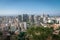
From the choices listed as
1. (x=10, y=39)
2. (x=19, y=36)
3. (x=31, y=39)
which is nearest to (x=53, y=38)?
(x=31, y=39)

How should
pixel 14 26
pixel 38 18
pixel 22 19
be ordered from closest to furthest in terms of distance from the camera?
pixel 14 26, pixel 22 19, pixel 38 18

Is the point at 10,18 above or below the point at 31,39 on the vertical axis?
above

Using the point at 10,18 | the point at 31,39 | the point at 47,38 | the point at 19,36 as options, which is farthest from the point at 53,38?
the point at 10,18

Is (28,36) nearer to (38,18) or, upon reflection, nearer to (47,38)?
(47,38)

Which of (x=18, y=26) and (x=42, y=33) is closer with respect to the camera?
(x=42, y=33)

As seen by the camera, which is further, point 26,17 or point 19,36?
point 26,17

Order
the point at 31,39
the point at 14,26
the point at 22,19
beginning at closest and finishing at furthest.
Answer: the point at 31,39 < the point at 14,26 < the point at 22,19

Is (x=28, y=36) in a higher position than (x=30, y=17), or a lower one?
lower

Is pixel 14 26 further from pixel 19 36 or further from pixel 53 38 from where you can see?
pixel 53 38

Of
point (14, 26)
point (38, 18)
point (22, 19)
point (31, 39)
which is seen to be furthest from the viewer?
point (38, 18)
